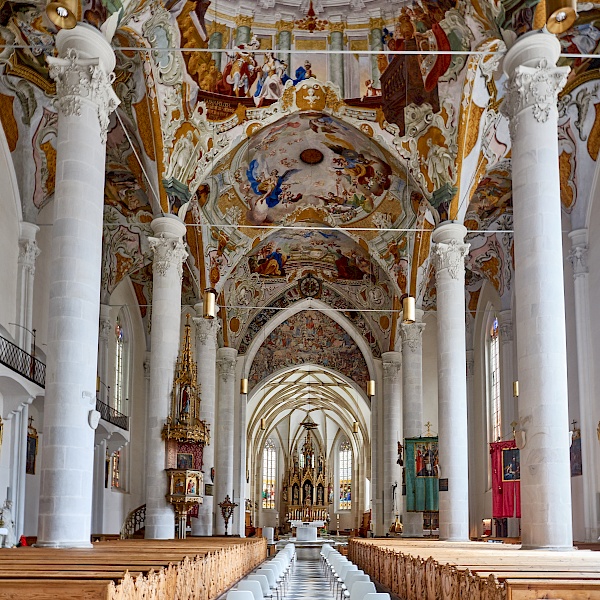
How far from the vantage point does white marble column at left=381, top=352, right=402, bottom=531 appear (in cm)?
3228

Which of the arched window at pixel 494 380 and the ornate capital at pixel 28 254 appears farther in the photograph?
the arched window at pixel 494 380

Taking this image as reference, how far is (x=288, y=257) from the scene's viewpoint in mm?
32031

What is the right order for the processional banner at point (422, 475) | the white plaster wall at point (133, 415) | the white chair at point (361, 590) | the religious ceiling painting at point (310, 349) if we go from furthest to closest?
the religious ceiling painting at point (310, 349), the white plaster wall at point (133, 415), the processional banner at point (422, 475), the white chair at point (361, 590)

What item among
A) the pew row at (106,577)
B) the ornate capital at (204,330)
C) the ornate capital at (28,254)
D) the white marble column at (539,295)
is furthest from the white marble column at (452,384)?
the ornate capital at (204,330)

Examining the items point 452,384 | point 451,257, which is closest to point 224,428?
point 452,384

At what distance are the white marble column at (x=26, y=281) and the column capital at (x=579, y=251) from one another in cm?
1245

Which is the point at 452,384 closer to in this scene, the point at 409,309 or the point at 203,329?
the point at 409,309

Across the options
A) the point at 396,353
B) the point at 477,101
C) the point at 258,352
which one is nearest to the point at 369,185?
the point at 477,101

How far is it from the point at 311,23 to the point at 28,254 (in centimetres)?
826

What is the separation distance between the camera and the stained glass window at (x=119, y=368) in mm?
28953

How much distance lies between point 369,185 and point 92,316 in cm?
1460

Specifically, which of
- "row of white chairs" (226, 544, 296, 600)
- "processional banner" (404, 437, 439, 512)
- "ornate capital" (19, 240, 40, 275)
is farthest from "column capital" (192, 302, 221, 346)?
"row of white chairs" (226, 544, 296, 600)

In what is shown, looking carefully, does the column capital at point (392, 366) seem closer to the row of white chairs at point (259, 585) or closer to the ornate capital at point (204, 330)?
the ornate capital at point (204, 330)

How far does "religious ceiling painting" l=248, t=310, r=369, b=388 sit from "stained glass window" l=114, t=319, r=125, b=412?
845cm
